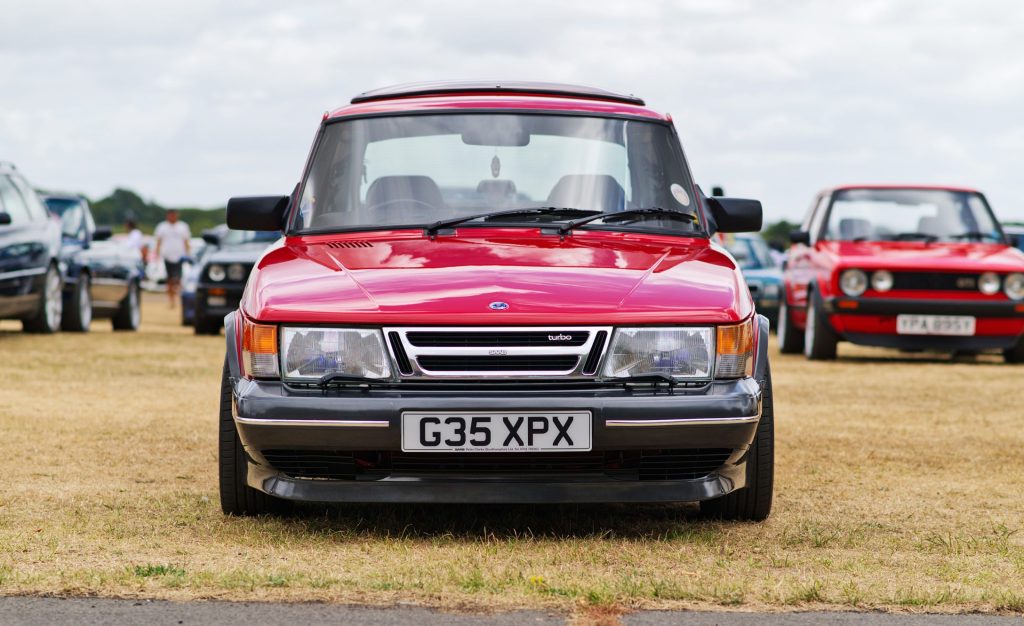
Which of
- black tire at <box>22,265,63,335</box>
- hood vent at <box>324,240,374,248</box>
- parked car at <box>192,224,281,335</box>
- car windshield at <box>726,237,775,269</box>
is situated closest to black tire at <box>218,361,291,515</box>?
hood vent at <box>324,240,374,248</box>

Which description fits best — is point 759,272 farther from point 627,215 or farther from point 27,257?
point 627,215

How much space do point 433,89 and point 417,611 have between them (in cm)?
320

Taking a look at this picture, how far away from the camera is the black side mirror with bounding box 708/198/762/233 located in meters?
6.59

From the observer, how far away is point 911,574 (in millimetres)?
4707

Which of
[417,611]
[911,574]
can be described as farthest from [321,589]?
[911,574]

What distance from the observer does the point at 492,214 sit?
590 centimetres

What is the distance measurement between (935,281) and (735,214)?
819 centimetres

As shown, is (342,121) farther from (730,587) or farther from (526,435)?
(730,587)

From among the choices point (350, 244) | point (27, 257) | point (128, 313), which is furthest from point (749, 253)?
Result: point (350, 244)

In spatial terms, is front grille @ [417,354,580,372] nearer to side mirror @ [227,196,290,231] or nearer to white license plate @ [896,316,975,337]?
side mirror @ [227,196,290,231]

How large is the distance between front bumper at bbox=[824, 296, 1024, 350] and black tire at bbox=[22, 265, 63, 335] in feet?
25.5

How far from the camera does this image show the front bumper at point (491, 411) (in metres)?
4.92

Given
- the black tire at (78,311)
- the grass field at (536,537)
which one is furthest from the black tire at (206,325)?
the grass field at (536,537)

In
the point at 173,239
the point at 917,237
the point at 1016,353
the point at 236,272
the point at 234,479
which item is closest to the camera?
the point at 234,479
